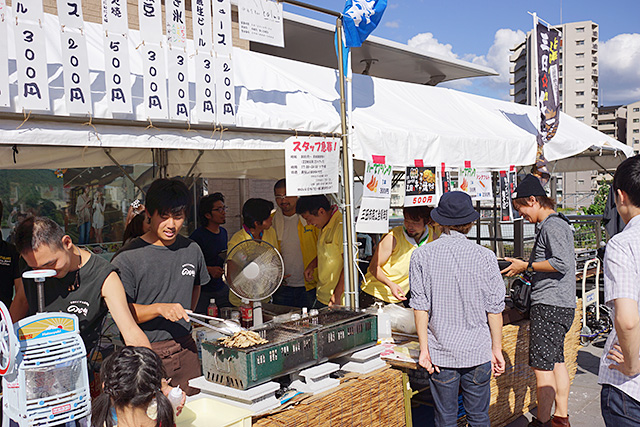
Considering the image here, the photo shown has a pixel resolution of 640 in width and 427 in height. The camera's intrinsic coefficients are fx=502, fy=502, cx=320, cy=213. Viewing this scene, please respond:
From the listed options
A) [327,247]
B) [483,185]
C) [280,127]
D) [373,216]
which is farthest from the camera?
[483,185]

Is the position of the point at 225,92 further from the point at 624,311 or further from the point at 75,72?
the point at 624,311

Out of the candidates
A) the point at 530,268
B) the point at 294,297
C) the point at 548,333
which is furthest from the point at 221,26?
the point at 548,333

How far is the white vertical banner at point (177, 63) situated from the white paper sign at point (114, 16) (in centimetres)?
25

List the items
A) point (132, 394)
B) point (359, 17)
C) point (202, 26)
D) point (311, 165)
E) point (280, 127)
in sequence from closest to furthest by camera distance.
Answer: point (132, 394) → point (202, 26) → point (280, 127) → point (311, 165) → point (359, 17)

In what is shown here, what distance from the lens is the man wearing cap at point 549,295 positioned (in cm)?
355

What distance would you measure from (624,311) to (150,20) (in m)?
2.70

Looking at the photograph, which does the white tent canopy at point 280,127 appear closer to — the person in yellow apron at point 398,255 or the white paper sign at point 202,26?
the white paper sign at point 202,26

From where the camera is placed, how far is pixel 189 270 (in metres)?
2.84

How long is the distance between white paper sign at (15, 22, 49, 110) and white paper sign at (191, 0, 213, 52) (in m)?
0.88

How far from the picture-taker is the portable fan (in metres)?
3.07

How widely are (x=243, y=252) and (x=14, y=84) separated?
1490 mm

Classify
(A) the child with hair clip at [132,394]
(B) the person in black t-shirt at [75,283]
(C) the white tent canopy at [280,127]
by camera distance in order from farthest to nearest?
(C) the white tent canopy at [280,127] → (B) the person in black t-shirt at [75,283] → (A) the child with hair clip at [132,394]

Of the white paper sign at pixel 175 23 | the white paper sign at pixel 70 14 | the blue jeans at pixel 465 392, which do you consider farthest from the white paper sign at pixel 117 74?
the blue jeans at pixel 465 392

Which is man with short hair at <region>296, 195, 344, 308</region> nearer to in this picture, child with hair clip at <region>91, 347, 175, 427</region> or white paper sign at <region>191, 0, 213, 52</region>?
white paper sign at <region>191, 0, 213, 52</region>
